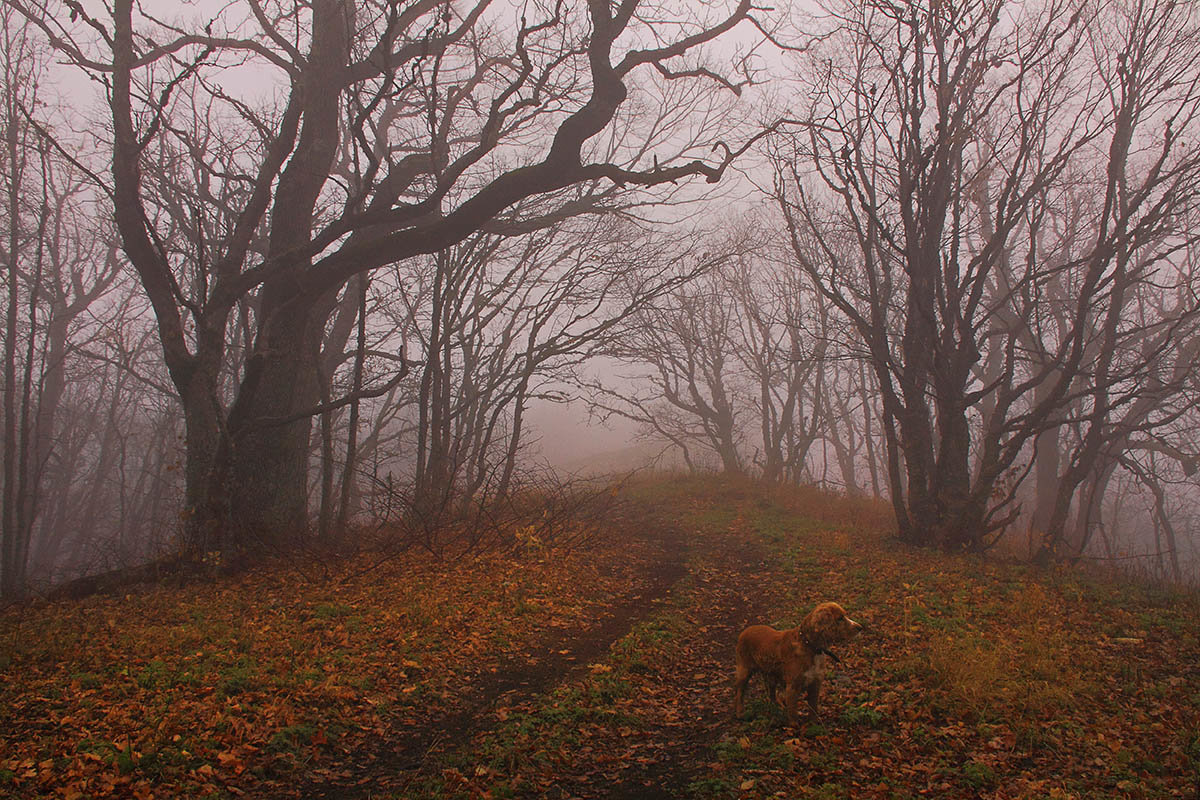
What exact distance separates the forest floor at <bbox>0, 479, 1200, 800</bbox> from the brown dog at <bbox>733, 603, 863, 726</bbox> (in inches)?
7.4

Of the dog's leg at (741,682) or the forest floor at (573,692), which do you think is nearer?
the forest floor at (573,692)

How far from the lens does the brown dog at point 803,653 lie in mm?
3707

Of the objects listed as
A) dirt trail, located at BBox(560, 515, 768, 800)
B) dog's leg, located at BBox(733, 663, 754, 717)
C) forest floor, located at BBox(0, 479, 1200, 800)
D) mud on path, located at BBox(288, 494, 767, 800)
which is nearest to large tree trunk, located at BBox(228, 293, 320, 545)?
forest floor, located at BBox(0, 479, 1200, 800)

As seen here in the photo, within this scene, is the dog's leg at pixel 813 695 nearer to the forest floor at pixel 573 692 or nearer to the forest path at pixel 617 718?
the forest floor at pixel 573 692

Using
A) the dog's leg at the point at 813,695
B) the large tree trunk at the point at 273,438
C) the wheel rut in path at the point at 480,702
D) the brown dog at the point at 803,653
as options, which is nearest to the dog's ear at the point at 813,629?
the brown dog at the point at 803,653

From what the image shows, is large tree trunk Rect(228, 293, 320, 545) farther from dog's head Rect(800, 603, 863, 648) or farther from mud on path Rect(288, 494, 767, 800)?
dog's head Rect(800, 603, 863, 648)

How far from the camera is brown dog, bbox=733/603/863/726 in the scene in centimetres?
371

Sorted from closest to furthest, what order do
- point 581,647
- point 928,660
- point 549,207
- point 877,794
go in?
1. point 877,794
2. point 928,660
3. point 581,647
4. point 549,207

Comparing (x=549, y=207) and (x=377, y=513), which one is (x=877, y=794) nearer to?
(x=377, y=513)

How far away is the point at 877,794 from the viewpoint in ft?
10.2

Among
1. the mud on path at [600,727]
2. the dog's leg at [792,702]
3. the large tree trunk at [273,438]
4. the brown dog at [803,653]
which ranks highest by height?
the large tree trunk at [273,438]

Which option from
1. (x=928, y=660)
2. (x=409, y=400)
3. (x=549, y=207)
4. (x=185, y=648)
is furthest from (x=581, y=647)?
(x=409, y=400)

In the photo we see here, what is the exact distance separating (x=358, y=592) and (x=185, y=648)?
183cm

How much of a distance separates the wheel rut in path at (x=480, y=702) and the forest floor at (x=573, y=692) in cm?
2
